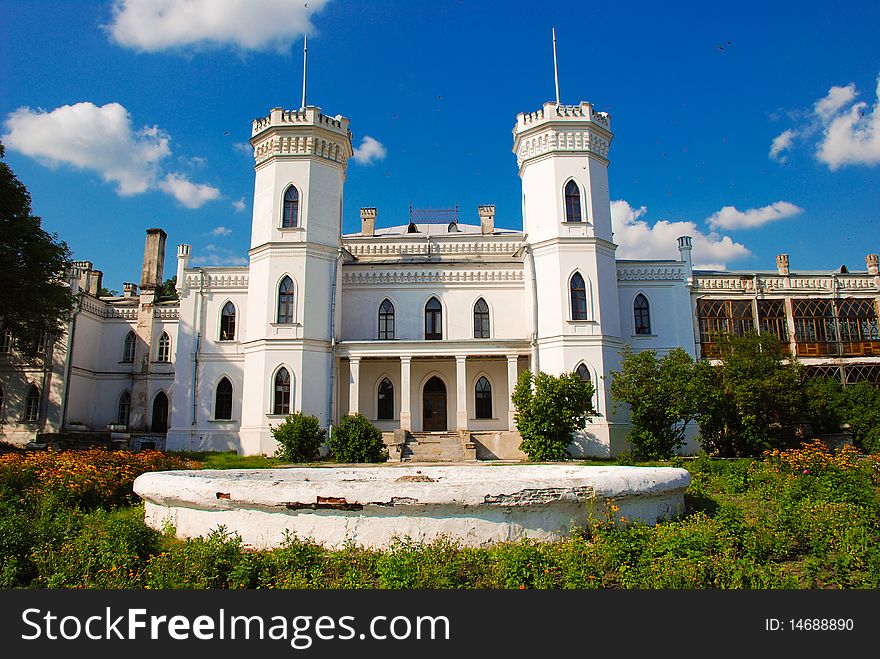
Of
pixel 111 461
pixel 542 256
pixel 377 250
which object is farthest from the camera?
pixel 377 250

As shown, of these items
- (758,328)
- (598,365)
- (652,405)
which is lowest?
(652,405)

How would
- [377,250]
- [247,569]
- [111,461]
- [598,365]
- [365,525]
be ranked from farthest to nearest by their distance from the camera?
[377,250]
[598,365]
[111,461]
[365,525]
[247,569]

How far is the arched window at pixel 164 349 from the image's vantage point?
31562 millimetres

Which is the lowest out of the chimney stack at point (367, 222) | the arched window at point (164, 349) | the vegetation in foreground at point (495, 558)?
Answer: the vegetation in foreground at point (495, 558)

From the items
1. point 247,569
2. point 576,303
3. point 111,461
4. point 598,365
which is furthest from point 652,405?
point 247,569

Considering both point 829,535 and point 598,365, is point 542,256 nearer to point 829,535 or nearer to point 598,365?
point 598,365

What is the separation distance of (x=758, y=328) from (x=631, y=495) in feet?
84.7

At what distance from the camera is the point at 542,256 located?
85.7 ft

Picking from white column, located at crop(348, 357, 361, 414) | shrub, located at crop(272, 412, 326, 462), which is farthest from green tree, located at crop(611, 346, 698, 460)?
shrub, located at crop(272, 412, 326, 462)

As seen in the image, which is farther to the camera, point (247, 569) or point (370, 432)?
point (370, 432)

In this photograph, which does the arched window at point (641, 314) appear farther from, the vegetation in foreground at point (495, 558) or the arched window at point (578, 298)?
the vegetation in foreground at point (495, 558)

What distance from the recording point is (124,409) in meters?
32.0

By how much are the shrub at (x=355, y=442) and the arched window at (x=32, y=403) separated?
60.7 feet

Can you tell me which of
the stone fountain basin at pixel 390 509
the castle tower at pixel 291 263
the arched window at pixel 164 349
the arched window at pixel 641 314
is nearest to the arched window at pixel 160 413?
the arched window at pixel 164 349
